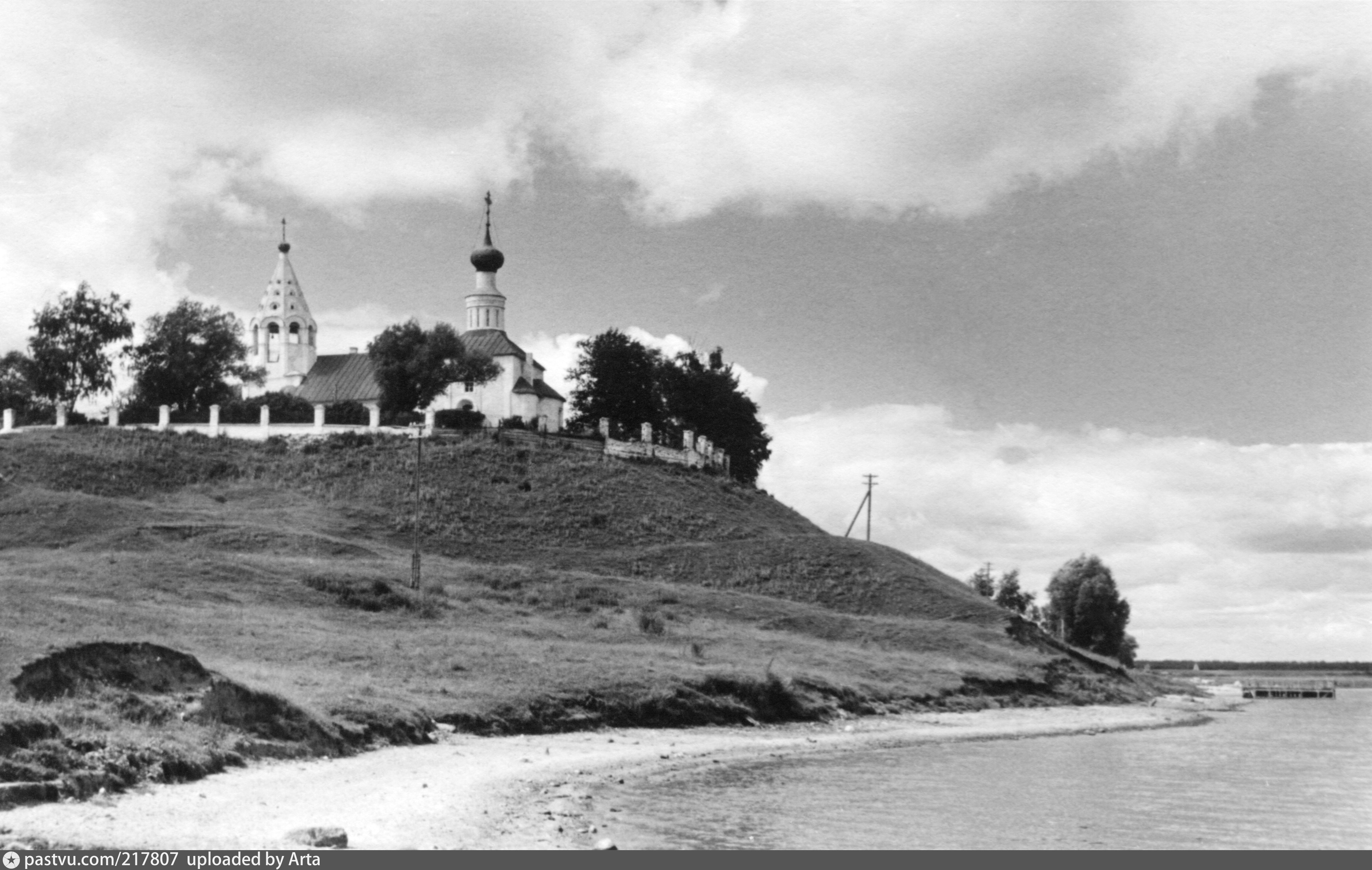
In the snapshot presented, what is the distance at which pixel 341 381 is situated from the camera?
10738 centimetres

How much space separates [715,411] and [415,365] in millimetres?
24070

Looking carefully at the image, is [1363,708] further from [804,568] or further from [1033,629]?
[804,568]

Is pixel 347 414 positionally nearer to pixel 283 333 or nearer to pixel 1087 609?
pixel 283 333

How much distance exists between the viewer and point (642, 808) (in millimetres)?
24578

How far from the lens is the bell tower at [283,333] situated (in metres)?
112

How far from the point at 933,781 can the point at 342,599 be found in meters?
28.8

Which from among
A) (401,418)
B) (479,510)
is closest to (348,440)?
(401,418)

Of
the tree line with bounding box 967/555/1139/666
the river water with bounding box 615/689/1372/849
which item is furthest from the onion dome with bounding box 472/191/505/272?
the river water with bounding box 615/689/1372/849

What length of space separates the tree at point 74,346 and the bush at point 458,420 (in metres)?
22.5

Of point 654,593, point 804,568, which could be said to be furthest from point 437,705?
point 804,568

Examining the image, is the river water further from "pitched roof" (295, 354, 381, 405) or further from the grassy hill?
"pitched roof" (295, 354, 381, 405)

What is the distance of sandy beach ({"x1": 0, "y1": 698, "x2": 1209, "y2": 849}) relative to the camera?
18250mm

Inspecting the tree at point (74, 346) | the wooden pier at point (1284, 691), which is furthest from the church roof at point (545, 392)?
the wooden pier at point (1284, 691)

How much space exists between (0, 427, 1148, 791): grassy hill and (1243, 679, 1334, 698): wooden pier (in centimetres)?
3842
